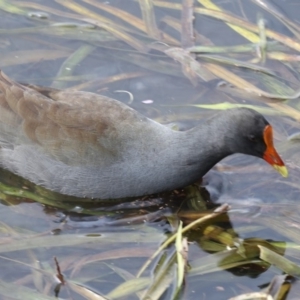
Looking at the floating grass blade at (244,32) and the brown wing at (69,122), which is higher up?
the floating grass blade at (244,32)

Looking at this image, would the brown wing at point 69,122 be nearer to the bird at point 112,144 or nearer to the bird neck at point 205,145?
the bird at point 112,144

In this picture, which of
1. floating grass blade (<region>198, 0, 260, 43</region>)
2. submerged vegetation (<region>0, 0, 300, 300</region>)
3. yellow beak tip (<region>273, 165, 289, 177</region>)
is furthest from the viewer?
floating grass blade (<region>198, 0, 260, 43</region>)

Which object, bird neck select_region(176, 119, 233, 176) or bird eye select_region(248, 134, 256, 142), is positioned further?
bird neck select_region(176, 119, 233, 176)

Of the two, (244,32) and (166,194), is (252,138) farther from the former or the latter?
(244,32)

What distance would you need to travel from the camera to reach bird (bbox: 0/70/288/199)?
6.32 metres

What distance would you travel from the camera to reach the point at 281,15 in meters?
8.26

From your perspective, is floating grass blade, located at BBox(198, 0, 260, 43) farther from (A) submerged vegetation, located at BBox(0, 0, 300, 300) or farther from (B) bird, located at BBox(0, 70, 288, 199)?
(B) bird, located at BBox(0, 70, 288, 199)

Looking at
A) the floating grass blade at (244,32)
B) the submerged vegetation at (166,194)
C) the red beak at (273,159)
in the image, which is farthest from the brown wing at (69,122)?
the floating grass blade at (244,32)

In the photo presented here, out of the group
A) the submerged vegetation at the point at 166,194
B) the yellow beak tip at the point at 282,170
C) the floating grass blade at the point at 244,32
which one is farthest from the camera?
the floating grass blade at the point at 244,32

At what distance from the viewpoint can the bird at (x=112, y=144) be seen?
632 centimetres

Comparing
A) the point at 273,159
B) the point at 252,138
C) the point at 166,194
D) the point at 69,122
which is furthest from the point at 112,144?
the point at 273,159

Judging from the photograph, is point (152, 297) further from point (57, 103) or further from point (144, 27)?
point (144, 27)

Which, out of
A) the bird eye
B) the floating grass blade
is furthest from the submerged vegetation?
the bird eye

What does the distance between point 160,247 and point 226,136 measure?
3.36 ft
